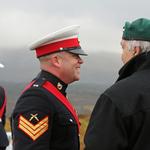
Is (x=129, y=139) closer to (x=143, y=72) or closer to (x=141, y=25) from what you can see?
(x=143, y=72)

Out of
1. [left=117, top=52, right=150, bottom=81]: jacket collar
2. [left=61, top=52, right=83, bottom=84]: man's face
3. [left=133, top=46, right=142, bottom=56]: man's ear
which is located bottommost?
[left=61, top=52, right=83, bottom=84]: man's face

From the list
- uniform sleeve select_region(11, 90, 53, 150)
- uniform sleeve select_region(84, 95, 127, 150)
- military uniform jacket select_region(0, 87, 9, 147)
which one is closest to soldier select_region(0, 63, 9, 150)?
military uniform jacket select_region(0, 87, 9, 147)

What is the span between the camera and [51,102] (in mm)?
4309

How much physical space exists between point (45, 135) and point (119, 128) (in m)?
1.16

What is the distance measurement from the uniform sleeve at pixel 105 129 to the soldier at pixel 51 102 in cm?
97

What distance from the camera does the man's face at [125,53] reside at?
3447mm

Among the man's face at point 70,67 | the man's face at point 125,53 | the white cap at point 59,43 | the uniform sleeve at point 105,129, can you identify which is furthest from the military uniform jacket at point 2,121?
the uniform sleeve at point 105,129

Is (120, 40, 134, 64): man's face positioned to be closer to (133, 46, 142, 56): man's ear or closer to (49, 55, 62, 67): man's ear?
(133, 46, 142, 56): man's ear

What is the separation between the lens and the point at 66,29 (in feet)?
16.0

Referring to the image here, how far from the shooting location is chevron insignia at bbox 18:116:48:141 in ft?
13.6

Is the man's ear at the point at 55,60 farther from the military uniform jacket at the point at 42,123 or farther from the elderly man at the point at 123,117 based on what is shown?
the elderly man at the point at 123,117

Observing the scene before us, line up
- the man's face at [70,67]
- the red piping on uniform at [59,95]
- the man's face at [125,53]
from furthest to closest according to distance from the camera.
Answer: the man's face at [70,67] → the red piping on uniform at [59,95] → the man's face at [125,53]

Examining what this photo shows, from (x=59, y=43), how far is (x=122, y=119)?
70.4 inches

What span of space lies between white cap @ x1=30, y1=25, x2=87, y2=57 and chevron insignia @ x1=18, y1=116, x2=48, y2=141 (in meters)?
0.76
